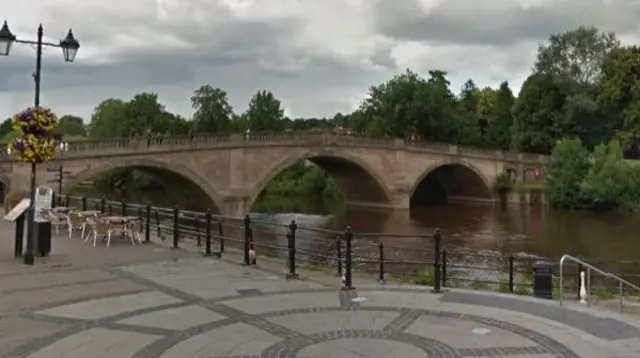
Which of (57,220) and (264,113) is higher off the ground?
(264,113)

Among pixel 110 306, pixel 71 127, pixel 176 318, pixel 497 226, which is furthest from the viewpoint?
pixel 71 127

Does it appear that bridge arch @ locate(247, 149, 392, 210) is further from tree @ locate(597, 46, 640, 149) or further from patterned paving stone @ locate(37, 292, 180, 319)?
patterned paving stone @ locate(37, 292, 180, 319)

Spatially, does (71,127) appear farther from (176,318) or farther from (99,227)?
(176,318)

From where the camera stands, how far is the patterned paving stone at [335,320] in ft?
27.0

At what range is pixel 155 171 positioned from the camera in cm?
4150

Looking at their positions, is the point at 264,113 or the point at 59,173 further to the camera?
the point at 264,113

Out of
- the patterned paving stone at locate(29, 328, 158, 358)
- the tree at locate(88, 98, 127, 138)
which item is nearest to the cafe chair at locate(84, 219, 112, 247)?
the patterned paving stone at locate(29, 328, 158, 358)

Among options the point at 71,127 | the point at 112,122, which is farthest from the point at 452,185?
the point at 71,127

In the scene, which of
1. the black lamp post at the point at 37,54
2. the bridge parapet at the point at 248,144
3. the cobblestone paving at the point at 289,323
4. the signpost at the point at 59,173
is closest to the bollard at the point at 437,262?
the cobblestone paving at the point at 289,323

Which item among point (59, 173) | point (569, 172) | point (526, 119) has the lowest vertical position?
point (59, 173)

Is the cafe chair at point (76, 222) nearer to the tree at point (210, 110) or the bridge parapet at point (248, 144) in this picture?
the bridge parapet at point (248, 144)

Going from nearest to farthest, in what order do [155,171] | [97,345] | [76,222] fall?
Answer: [97,345]
[76,222]
[155,171]

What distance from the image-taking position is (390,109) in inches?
2862

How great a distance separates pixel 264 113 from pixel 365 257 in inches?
2620
